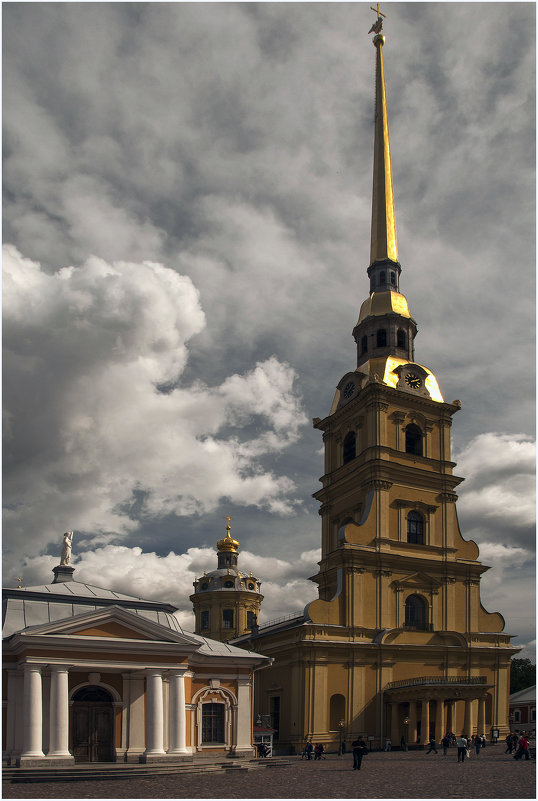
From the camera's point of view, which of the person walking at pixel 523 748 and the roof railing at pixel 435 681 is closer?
the person walking at pixel 523 748

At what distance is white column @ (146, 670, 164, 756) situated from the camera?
26.6 metres

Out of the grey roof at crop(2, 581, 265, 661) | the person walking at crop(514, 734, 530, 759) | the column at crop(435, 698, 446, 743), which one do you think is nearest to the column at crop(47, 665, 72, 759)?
the grey roof at crop(2, 581, 265, 661)

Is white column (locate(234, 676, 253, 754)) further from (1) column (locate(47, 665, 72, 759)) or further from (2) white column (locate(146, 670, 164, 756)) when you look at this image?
(1) column (locate(47, 665, 72, 759))

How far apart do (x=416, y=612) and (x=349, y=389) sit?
15.4m

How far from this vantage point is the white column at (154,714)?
26.6 m

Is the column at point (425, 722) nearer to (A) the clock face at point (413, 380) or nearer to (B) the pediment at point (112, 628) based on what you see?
(B) the pediment at point (112, 628)

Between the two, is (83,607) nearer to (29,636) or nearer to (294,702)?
(29,636)

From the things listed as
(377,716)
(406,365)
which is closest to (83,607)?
(377,716)

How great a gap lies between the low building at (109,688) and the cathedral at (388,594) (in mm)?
10468

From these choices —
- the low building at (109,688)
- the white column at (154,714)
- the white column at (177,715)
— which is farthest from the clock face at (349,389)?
the white column at (154,714)

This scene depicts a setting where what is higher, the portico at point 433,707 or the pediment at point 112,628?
Answer: the pediment at point 112,628

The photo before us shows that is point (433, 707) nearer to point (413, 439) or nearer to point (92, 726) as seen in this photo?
point (413, 439)

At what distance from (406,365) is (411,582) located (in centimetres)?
1458

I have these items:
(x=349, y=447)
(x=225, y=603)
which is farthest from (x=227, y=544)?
(x=349, y=447)
